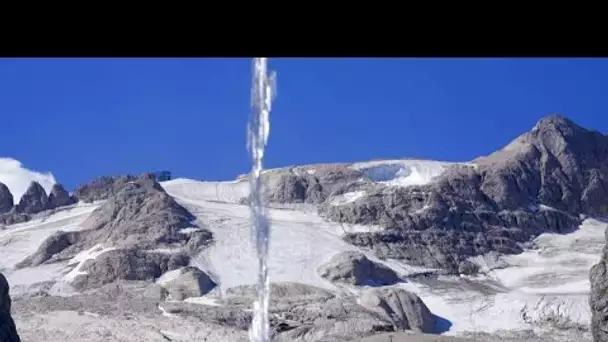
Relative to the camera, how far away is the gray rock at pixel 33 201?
144050 millimetres

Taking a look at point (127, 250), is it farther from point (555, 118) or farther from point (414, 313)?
point (555, 118)

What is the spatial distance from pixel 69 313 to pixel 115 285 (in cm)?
1514

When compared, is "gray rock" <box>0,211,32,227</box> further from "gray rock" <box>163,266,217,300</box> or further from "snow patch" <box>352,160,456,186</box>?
"snow patch" <box>352,160,456,186</box>

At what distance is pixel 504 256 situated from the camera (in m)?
135

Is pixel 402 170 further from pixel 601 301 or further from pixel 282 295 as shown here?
pixel 601 301

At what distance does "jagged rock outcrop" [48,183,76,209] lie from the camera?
148m

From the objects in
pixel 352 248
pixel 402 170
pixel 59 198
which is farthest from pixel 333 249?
pixel 59 198

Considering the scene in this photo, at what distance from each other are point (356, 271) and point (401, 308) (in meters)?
13.3

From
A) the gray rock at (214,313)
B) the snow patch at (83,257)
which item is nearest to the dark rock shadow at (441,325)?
the gray rock at (214,313)

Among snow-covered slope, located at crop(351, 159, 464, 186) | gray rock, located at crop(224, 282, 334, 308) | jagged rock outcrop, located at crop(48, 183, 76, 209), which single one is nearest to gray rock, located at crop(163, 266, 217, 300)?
gray rock, located at crop(224, 282, 334, 308)

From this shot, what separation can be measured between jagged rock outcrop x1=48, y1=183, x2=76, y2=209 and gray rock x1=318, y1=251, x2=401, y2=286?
42117 millimetres

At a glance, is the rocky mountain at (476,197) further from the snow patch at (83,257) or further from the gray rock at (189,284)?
the snow patch at (83,257)

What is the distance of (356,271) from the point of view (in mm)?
118188
